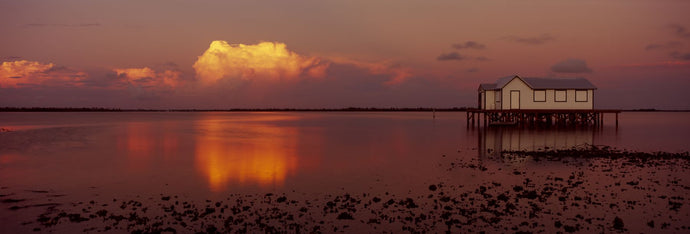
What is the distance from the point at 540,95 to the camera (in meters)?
53.9

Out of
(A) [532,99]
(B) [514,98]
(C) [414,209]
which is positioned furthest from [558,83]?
(C) [414,209]

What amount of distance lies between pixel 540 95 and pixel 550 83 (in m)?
2.28

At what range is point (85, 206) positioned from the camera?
42.5ft

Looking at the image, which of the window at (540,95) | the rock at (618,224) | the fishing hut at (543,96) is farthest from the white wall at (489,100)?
the rock at (618,224)

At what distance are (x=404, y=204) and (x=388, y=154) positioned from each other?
15245 millimetres

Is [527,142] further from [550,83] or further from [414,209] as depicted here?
[414,209]

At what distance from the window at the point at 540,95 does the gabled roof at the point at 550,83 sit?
0.53 metres

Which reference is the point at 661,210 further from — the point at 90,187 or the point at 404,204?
the point at 90,187

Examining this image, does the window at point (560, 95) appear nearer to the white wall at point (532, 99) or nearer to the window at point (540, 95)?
the white wall at point (532, 99)

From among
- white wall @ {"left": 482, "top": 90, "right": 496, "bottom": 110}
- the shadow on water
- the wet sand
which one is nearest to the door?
white wall @ {"left": 482, "top": 90, "right": 496, "bottom": 110}

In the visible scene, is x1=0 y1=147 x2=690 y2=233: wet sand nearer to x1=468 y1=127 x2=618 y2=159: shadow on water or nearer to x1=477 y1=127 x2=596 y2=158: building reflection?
x1=468 y1=127 x2=618 y2=159: shadow on water

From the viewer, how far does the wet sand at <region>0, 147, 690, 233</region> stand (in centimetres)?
1041

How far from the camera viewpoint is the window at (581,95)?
176 feet

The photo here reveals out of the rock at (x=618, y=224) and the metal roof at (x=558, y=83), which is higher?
the metal roof at (x=558, y=83)
